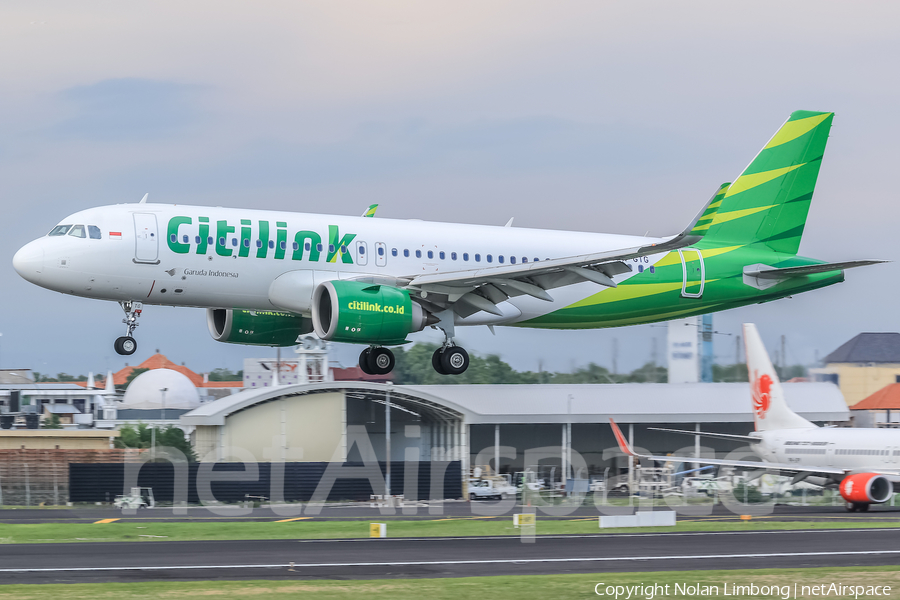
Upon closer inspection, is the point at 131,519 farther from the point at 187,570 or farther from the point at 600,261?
the point at 600,261

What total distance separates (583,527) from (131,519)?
57.3 feet

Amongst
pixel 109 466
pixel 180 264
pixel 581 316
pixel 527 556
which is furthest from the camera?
pixel 109 466

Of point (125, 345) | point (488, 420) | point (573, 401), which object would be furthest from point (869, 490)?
point (125, 345)

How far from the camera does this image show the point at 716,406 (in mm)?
63781

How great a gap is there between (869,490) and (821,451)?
3.57 meters

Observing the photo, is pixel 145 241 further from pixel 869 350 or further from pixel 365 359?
pixel 869 350

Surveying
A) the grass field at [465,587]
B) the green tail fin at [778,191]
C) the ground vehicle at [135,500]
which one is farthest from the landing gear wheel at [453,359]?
the ground vehicle at [135,500]

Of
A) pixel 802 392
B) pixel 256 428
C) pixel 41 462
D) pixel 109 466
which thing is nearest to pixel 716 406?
pixel 802 392

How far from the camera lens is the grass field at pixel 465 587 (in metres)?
21.2

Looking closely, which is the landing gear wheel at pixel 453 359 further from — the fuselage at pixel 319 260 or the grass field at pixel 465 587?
the grass field at pixel 465 587

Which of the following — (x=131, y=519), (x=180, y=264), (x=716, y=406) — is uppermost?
(x=180, y=264)

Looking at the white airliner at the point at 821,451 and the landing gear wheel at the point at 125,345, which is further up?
the landing gear wheel at the point at 125,345

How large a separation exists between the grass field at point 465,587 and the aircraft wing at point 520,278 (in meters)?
9.47

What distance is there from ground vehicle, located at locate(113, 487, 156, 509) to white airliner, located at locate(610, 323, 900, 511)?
73.1ft
